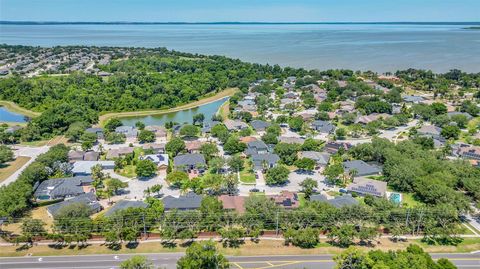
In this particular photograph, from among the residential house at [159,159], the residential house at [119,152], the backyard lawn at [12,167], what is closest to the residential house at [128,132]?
the residential house at [119,152]

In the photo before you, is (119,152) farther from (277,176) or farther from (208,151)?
(277,176)

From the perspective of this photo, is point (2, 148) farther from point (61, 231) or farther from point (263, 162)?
point (263, 162)

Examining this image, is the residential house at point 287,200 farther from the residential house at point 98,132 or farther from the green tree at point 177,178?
the residential house at point 98,132

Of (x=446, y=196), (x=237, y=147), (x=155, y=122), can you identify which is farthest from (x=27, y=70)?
(x=446, y=196)

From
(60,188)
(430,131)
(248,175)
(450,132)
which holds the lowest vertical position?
(248,175)

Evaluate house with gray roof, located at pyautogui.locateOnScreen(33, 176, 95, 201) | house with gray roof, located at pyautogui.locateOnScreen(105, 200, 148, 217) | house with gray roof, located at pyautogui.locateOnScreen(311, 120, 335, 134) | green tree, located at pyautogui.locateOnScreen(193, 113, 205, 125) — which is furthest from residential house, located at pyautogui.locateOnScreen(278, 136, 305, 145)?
house with gray roof, located at pyautogui.locateOnScreen(33, 176, 95, 201)

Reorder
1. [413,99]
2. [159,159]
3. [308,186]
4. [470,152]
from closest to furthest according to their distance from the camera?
[308,186], [159,159], [470,152], [413,99]

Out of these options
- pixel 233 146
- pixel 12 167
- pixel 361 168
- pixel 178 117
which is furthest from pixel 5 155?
pixel 361 168
